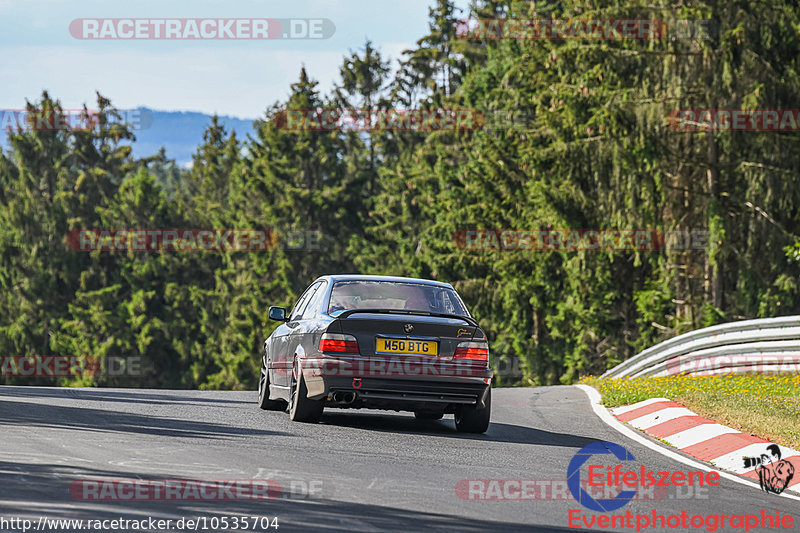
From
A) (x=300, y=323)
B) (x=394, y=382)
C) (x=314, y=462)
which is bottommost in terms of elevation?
(x=314, y=462)

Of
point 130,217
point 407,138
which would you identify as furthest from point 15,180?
point 407,138

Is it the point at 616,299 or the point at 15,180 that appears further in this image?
the point at 15,180

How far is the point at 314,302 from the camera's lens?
39.2 ft

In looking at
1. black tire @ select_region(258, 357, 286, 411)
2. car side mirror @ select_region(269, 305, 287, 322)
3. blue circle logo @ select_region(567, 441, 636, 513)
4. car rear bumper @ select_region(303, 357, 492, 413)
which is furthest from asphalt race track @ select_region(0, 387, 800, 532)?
car side mirror @ select_region(269, 305, 287, 322)

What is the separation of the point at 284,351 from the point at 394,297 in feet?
4.98

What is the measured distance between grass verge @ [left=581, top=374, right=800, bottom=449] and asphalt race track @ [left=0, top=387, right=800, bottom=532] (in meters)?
1.21

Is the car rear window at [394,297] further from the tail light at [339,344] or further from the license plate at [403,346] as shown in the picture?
the license plate at [403,346]

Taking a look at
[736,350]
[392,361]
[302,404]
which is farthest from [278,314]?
[736,350]

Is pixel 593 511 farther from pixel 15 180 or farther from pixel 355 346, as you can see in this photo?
pixel 15 180

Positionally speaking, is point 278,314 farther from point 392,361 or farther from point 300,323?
point 392,361

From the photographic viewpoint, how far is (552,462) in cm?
902

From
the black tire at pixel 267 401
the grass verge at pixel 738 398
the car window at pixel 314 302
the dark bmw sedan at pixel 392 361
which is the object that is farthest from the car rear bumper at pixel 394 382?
the grass verge at pixel 738 398

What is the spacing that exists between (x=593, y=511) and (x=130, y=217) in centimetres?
6744

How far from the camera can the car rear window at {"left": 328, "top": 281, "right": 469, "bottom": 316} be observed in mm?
11336
